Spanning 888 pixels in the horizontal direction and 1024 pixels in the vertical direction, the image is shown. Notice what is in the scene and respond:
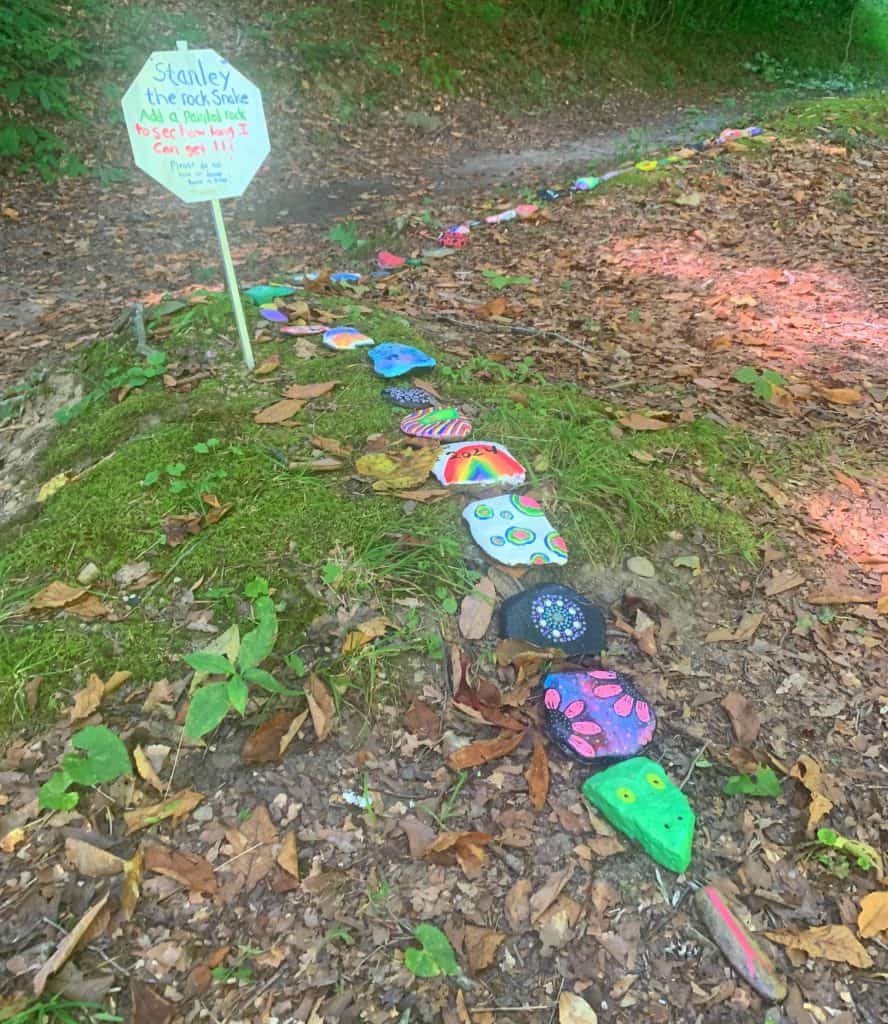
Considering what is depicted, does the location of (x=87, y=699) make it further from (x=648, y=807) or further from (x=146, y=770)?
(x=648, y=807)

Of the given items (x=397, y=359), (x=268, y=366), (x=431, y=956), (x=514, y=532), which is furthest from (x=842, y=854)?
(x=268, y=366)

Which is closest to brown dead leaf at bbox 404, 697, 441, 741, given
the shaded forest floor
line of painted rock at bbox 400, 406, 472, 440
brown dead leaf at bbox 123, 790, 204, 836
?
the shaded forest floor

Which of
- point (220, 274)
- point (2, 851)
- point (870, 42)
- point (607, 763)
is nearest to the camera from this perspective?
point (2, 851)

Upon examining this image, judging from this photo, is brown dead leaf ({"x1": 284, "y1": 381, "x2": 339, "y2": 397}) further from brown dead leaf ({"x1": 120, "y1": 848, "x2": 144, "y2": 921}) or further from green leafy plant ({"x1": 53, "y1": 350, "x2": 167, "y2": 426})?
brown dead leaf ({"x1": 120, "y1": 848, "x2": 144, "y2": 921})

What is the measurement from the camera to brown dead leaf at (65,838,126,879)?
5.34 feet

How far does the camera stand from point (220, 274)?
5.47 meters

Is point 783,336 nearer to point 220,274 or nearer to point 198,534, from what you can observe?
point 198,534

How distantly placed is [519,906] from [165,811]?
86cm

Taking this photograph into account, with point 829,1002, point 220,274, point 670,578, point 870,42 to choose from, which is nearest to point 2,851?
point 829,1002

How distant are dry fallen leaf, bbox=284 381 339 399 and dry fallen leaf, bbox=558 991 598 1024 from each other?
7.67 feet

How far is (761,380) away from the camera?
11.9ft

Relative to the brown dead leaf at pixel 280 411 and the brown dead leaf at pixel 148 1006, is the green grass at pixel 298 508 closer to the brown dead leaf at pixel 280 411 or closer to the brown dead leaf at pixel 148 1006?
the brown dead leaf at pixel 280 411

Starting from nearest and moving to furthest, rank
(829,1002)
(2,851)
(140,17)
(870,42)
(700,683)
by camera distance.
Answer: (829,1002), (2,851), (700,683), (140,17), (870,42)

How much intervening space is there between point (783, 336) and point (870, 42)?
60.0 ft
